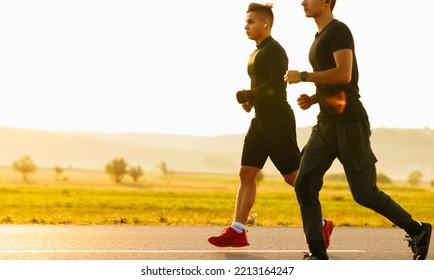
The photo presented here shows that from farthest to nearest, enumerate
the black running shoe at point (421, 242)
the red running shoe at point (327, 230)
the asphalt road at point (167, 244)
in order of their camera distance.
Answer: the red running shoe at point (327, 230), the asphalt road at point (167, 244), the black running shoe at point (421, 242)

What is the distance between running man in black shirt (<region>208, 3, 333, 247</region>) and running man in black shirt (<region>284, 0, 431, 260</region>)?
29.4 inches

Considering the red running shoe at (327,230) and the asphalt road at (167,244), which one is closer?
the asphalt road at (167,244)

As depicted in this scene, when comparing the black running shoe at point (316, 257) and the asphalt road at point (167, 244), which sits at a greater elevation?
the black running shoe at point (316, 257)

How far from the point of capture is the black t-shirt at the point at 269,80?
6.24 m

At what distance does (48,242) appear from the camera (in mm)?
6621

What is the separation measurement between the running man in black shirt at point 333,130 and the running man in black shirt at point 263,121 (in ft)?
2.45

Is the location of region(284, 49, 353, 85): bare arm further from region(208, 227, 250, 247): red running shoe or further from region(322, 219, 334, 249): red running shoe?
region(208, 227, 250, 247): red running shoe

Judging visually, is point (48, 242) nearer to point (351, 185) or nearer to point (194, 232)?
point (194, 232)

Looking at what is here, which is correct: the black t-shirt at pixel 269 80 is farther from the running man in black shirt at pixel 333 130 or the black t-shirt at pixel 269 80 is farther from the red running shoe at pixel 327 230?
the red running shoe at pixel 327 230

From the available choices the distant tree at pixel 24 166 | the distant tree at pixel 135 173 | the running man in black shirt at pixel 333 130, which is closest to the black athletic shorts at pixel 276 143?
the running man in black shirt at pixel 333 130

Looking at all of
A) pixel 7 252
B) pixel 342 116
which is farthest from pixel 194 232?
pixel 342 116

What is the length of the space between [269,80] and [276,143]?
0.58m

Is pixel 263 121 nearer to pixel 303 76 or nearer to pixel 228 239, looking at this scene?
pixel 228 239
